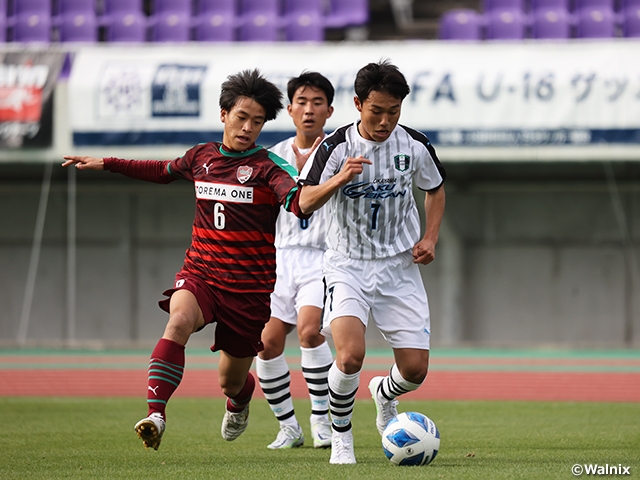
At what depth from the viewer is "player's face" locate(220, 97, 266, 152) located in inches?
216

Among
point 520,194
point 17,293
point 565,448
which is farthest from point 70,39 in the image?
point 565,448

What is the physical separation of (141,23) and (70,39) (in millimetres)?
1281

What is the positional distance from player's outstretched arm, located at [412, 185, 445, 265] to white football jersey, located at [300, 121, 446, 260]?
0.23ft

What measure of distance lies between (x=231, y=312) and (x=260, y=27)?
1249 cm

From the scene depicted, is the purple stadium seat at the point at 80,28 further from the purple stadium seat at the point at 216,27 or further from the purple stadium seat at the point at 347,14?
the purple stadium seat at the point at 347,14

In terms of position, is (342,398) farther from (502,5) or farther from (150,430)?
(502,5)

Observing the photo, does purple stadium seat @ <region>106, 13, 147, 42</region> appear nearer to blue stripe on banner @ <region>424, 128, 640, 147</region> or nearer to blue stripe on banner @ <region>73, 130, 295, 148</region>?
blue stripe on banner @ <region>73, 130, 295, 148</region>

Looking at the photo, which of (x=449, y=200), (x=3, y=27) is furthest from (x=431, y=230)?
(x=3, y=27)

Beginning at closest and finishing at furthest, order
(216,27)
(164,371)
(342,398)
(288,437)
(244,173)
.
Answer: (164,371), (342,398), (244,173), (288,437), (216,27)

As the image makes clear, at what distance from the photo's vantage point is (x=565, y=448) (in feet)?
19.5

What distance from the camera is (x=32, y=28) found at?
17.5m

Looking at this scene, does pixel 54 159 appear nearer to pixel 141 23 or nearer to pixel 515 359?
pixel 141 23

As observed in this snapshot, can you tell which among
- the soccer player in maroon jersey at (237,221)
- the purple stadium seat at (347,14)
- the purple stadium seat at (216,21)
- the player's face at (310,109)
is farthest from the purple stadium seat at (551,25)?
the soccer player in maroon jersey at (237,221)
